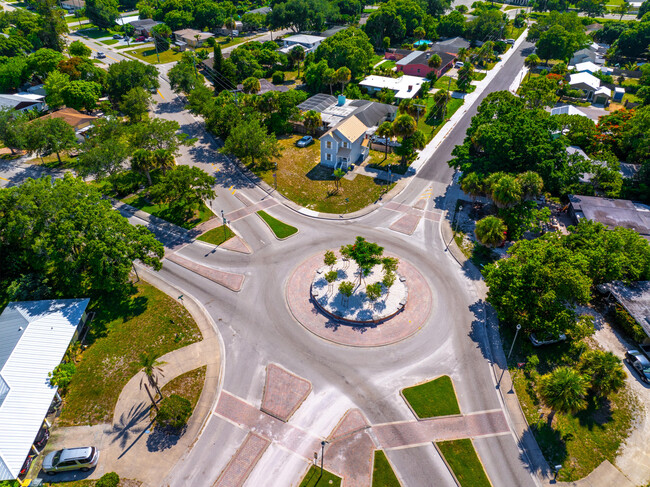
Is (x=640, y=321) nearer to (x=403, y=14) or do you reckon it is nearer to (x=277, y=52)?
(x=277, y=52)

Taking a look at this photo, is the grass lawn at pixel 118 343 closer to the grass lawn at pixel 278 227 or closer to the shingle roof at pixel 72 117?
the grass lawn at pixel 278 227

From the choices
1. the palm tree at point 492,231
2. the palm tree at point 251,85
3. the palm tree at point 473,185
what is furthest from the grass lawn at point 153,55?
the palm tree at point 492,231

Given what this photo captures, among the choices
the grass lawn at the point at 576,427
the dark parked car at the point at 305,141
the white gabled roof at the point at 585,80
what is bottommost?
the grass lawn at the point at 576,427

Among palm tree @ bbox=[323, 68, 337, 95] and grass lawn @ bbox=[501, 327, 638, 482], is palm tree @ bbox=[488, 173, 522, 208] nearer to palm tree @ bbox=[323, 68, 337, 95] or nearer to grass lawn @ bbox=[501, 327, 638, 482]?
grass lawn @ bbox=[501, 327, 638, 482]

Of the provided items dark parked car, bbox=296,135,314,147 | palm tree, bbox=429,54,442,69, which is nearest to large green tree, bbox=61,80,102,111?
dark parked car, bbox=296,135,314,147

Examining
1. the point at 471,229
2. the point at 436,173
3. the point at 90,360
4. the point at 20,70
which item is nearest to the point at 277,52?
the point at 20,70

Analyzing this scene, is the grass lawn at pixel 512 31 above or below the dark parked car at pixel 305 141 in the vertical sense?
above

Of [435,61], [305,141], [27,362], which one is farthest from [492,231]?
[435,61]

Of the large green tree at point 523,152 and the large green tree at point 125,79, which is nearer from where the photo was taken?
the large green tree at point 523,152
